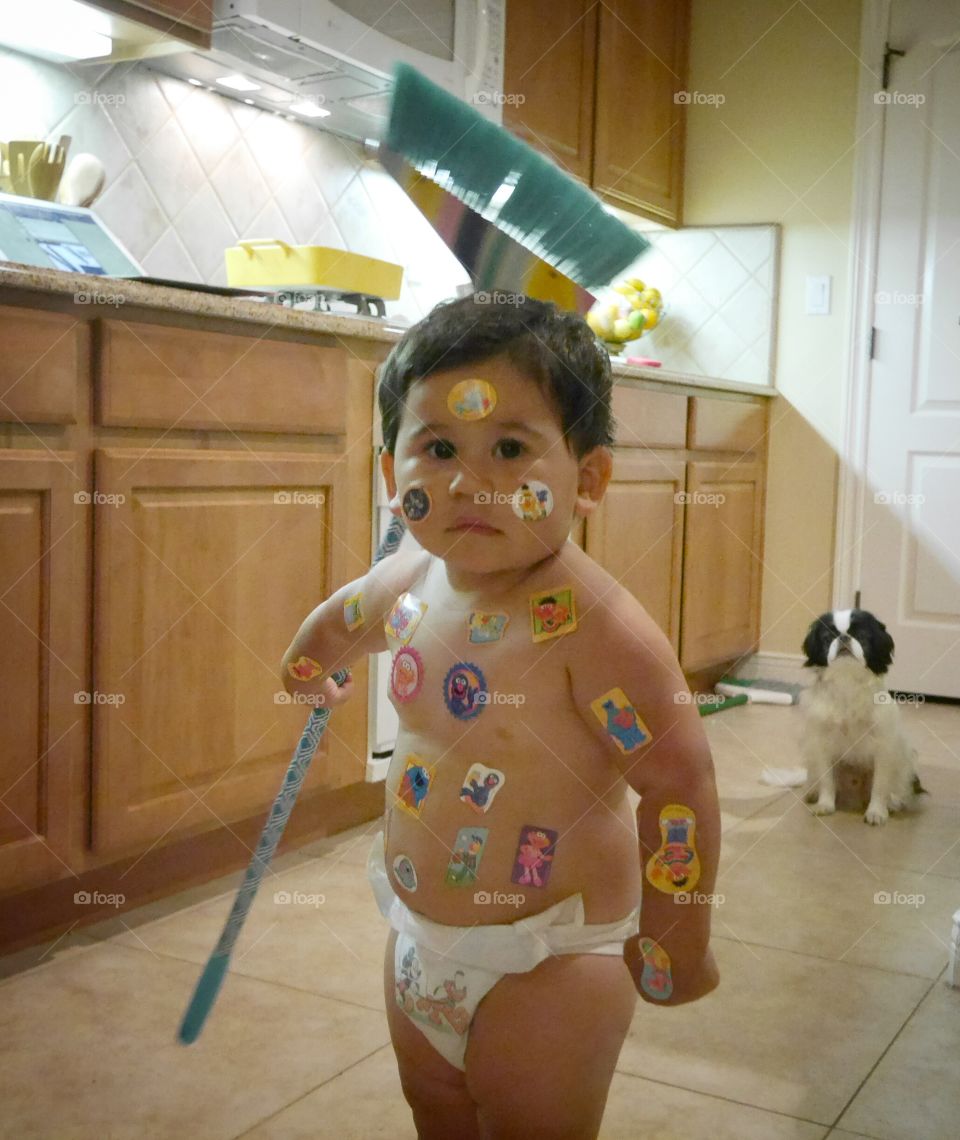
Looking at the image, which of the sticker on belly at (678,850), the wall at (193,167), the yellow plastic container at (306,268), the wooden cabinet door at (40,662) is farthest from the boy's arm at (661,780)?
the yellow plastic container at (306,268)

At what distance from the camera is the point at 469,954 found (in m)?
0.86

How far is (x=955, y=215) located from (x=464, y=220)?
2894 millimetres

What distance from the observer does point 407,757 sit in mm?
924

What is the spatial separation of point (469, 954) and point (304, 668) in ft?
0.99

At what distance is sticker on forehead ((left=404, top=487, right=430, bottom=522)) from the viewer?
88 centimetres

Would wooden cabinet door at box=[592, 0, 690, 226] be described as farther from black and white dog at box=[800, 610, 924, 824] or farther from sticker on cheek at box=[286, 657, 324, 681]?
sticker on cheek at box=[286, 657, 324, 681]

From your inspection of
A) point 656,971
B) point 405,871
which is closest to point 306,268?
point 405,871

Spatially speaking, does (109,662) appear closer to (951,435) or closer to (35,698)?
(35,698)

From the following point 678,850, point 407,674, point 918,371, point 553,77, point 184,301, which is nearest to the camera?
point 678,850

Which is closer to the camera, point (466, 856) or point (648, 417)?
point (466, 856)

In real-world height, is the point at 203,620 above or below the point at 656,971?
above

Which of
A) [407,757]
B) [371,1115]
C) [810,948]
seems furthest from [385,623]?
[810,948]

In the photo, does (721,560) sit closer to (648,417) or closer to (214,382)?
(648,417)

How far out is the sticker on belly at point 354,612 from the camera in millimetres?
1028
